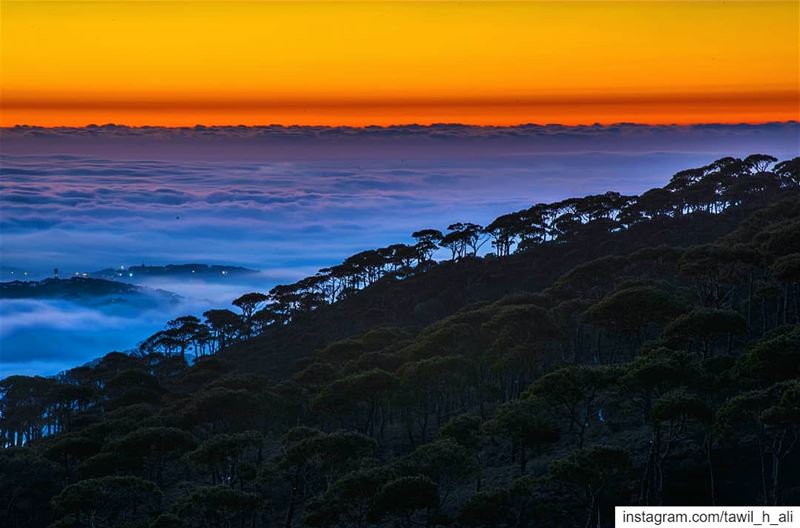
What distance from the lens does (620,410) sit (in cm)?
4303

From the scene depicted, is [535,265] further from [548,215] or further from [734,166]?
[734,166]

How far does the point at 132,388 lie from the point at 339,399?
3435 cm

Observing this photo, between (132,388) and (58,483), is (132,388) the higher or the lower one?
the higher one

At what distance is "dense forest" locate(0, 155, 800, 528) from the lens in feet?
104

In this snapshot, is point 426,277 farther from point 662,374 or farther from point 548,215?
point 662,374

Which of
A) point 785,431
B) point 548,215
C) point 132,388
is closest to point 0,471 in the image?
point 132,388

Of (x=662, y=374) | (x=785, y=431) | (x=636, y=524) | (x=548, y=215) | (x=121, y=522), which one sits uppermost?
(x=548, y=215)

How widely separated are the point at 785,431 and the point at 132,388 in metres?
60.8

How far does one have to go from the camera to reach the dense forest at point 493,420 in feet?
104

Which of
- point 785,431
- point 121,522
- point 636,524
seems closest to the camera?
point 636,524

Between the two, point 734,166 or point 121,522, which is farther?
point 734,166

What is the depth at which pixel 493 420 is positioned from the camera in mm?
36344

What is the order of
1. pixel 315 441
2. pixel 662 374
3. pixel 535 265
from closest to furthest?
pixel 662 374 < pixel 315 441 < pixel 535 265

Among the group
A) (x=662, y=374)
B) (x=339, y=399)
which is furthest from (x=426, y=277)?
(x=662, y=374)
